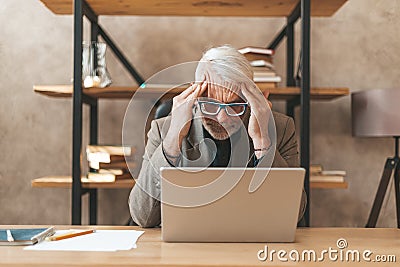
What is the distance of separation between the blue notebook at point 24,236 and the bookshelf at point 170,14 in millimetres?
1098

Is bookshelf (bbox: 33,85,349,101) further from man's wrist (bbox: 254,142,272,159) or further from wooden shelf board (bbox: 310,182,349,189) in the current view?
man's wrist (bbox: 254,142,272,159)

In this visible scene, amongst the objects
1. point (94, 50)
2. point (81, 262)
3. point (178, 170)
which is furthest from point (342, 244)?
point (94, 50)

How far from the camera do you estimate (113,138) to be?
3494mm

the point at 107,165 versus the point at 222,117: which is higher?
the point at 222,117

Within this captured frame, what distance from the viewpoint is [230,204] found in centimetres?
154

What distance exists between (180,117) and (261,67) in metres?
1.18

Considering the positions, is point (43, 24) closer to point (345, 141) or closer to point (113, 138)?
point (113, 138)

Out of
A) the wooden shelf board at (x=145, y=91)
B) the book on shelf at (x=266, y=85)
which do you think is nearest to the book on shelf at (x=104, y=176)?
the wooden shelf board at (x=145, y=91)

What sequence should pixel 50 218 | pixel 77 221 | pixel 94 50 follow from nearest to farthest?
pixel 77 221
pixel 94 50
pixel 50 218

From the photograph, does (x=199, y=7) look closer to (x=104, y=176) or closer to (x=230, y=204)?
(x=104, y=176)

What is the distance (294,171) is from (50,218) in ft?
7.43

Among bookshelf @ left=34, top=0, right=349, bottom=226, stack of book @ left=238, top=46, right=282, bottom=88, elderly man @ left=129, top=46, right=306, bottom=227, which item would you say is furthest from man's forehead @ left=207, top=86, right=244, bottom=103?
stack of book @ left=238, top=46, right=282, bottom=88

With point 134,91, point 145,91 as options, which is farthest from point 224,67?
point 134,91
